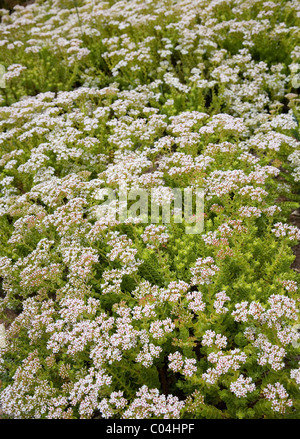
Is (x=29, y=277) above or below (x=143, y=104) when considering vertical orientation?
below

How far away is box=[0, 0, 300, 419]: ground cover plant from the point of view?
11.3 feet

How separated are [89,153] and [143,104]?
2078 millimetres

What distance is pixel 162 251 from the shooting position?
4.69m

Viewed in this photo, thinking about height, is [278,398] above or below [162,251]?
below

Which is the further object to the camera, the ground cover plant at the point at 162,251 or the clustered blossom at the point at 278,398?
the ground cover plant at the point at 162,251

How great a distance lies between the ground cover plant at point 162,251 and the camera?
3.43 meters

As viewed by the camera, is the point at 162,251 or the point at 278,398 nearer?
the point at 278,398

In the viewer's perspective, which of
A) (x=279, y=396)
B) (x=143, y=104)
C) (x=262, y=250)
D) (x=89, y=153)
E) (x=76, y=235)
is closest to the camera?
(x=279, y=396)

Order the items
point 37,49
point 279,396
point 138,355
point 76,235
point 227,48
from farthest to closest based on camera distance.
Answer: point 37,49
point 227,48
point 76,235
point 138,355
point 279,396

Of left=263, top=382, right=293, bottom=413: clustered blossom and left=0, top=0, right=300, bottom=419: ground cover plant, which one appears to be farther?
left=0, top=0, right=300, bottom=419: ground cover plant

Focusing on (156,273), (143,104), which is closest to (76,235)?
(156,273)
